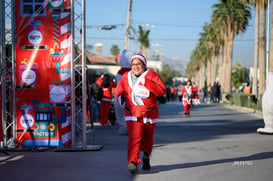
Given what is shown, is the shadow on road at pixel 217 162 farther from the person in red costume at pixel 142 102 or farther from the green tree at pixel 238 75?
the green tree at pixel 238 75

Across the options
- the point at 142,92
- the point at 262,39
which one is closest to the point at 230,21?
the point at 262,39

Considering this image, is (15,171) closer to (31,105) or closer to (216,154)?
(31,105)

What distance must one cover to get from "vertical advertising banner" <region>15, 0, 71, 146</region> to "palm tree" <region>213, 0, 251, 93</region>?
46.4 m

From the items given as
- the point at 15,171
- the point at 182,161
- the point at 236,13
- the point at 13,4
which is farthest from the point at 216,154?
the point at 236,13

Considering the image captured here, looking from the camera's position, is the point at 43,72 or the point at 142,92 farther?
the point at 43,72

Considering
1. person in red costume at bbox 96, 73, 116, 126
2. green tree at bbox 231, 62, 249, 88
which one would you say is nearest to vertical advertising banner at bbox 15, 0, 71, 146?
person in red costume at bbox 96, 73, 116, 126

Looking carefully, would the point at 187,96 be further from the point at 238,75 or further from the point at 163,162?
the point at 238,75

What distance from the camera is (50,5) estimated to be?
10.5 metres

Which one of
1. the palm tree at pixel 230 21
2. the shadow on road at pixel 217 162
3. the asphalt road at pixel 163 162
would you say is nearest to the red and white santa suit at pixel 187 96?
the asphalt road at pixel 163 162

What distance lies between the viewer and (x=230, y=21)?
189 ft

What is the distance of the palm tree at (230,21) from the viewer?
182ft

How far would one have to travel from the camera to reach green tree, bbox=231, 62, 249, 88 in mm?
169000

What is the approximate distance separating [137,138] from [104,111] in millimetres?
10866

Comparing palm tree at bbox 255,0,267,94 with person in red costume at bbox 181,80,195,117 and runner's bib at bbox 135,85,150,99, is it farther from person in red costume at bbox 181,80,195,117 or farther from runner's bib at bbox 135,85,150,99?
runner's bib at bbox 135,85,150,99
